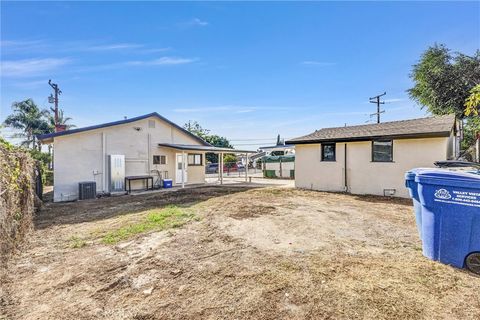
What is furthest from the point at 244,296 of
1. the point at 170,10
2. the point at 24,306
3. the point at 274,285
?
the point at 170,10

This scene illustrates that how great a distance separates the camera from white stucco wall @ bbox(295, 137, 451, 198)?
31.9 feet

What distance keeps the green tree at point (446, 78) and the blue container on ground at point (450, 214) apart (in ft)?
63.6

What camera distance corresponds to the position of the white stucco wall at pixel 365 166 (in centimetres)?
973

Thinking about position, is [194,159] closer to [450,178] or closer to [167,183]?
[167,183]

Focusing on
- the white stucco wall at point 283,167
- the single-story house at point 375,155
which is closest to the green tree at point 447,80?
the single-story house at point 375,155

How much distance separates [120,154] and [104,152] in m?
0.83

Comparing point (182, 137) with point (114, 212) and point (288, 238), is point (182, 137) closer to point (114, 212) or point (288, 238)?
point (114, 212)

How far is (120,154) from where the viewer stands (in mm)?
13383

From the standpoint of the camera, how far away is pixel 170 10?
29.5 ft

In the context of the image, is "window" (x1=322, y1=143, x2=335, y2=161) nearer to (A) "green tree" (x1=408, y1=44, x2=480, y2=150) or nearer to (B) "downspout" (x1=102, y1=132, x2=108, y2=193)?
(B) "downspout" (x1=102, y1=132, x2=108, y2=193)

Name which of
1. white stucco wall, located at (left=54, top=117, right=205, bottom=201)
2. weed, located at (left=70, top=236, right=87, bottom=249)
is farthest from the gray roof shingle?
weed, located at (left=70, top=236, right=87, bottom=249)

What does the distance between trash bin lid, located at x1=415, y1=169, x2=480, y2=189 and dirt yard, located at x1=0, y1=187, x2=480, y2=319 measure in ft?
3.82

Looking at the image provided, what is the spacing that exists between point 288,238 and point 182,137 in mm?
13436

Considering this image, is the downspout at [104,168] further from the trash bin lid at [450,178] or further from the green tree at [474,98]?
the green tree at [474,98]
